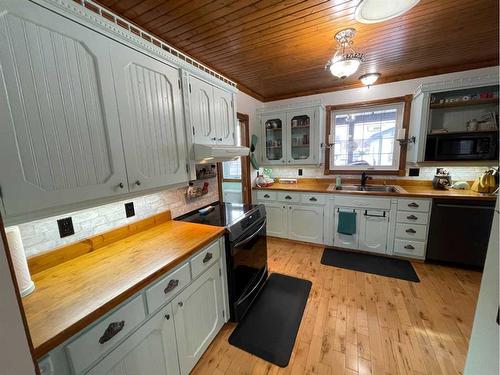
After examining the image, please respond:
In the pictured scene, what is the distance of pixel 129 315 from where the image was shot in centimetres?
94

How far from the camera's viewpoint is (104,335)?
834mm

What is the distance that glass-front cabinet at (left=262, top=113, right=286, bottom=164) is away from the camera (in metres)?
3.27

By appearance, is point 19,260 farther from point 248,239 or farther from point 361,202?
point 361,202

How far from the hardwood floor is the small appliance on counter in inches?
38.7

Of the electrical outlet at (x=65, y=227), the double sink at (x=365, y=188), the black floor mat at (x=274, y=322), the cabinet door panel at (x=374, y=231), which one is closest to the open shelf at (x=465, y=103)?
the double sink at (x=365, y=188)

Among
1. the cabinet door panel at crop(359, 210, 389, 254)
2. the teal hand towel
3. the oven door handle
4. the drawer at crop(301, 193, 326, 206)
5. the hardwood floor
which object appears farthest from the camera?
the drawer at crop(301, 193, 326, 206)

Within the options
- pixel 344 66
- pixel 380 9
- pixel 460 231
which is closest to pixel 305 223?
pixel 460 231

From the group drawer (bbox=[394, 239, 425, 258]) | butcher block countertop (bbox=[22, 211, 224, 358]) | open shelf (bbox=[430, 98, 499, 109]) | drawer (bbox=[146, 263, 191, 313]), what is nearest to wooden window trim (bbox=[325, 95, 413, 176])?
open shelf (bbox=[430, 98, 499, 109])

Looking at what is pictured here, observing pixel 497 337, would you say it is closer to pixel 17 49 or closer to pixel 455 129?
pixel 17 49

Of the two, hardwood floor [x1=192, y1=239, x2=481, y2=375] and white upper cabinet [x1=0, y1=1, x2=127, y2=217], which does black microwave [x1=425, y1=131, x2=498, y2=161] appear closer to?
hardwood floor [x1=192, y1=239, x2=481, y2=375]

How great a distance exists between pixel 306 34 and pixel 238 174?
253cm

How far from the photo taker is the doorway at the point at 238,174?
8.42ft

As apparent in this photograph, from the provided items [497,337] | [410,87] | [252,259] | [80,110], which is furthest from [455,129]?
[80,110]

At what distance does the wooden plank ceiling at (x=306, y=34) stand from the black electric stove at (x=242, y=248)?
1.54m
